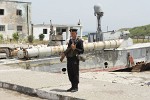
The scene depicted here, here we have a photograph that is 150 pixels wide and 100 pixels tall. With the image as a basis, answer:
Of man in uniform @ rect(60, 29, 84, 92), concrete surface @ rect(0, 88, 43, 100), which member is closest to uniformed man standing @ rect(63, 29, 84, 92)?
man in uniform @ rect(60, 29, 84, 92)

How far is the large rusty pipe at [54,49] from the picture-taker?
68.4ft

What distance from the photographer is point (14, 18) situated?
5431 cm

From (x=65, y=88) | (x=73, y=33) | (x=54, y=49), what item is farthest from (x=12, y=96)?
(x=54, y=49)

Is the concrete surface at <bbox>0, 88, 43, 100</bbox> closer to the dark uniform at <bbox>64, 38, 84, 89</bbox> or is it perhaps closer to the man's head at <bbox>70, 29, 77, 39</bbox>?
the dark uniform at <bbox>64, 38, 84, 89</bbox>

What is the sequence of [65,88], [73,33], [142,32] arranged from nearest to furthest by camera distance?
[73,33] < [65,88] < [142,32]

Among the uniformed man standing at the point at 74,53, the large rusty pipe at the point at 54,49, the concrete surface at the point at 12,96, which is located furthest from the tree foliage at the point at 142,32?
the uniformed man standing at the point at 74,53

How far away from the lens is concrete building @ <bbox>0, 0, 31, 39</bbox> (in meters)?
52.9

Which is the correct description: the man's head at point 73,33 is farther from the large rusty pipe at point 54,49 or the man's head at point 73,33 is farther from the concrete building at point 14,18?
the concrete building at point 14,18

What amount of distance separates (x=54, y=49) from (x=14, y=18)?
33.1 meters

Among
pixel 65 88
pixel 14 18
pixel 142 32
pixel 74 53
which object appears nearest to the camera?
pixel 74 53

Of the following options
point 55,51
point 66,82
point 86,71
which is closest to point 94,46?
point 86,71

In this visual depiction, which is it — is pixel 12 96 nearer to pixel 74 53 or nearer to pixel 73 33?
pixel 74 53

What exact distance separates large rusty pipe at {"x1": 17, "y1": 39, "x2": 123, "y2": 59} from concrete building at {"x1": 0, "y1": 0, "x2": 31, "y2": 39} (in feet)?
95.4

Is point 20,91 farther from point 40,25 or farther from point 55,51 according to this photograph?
point 40,25
